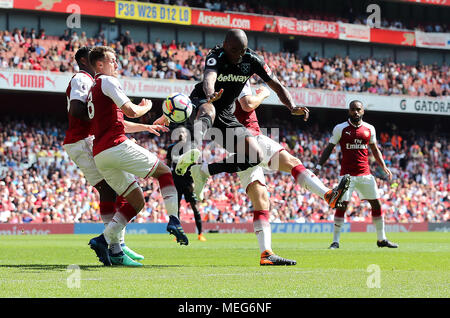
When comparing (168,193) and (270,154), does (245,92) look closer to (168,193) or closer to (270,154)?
(270,154)

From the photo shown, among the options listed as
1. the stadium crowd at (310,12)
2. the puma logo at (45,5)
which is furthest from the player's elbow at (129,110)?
the stadium crowd at (310,12)

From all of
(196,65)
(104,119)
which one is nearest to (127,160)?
(104,119)

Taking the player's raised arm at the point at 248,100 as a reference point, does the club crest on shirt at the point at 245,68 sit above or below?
above

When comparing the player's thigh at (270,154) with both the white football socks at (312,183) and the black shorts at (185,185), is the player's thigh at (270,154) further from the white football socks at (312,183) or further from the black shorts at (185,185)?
the black shorts at (185,185)

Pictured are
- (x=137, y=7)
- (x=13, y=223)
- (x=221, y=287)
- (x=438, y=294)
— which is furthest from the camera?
(x=137, y=7)

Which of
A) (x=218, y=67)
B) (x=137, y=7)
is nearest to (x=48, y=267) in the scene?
(x=218, y=67)

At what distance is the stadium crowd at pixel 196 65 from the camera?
109ft

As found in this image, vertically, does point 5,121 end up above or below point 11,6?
below

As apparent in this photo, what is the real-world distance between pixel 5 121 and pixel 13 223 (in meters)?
8.77

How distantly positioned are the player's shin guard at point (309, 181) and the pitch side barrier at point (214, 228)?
733 inches

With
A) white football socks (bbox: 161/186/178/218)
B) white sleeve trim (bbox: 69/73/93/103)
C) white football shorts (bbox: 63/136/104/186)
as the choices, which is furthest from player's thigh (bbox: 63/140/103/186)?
white football socks (bbox: 161/186/178/218)

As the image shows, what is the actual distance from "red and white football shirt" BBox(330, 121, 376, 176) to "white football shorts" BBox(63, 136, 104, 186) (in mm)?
6243
